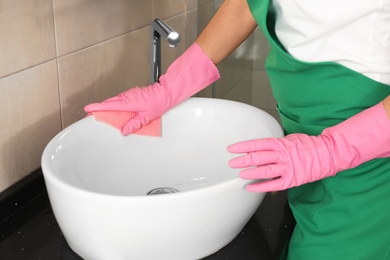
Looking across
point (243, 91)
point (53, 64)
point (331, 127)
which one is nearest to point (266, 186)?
point (331, 127)

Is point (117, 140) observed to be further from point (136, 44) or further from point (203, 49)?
point (136, 44)

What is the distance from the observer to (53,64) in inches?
46.3

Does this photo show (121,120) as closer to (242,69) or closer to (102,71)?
(102,71)

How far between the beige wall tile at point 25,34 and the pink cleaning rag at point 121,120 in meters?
0.16

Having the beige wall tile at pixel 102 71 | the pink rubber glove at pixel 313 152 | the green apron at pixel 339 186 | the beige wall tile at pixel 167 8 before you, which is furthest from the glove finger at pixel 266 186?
the beige wall tile at pixel 167 8

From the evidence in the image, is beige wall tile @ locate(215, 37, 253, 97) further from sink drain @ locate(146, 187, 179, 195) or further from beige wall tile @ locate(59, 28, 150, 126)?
sink drain @ locate(146, 187, 179, 195)

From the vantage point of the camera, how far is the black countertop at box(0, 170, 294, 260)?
1001 mm

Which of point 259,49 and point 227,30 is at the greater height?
point 227,30

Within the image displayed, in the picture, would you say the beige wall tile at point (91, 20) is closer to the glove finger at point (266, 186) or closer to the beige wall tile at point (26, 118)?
the beige wall tile at point (26, 118)

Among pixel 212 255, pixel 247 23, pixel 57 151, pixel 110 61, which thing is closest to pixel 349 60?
pixel 247 23

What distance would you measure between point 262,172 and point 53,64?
1.69 ft

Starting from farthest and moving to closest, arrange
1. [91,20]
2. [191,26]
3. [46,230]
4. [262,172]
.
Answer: [191,26] → [91,20] → [46,230] → [262,172]

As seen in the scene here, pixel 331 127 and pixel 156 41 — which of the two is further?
pixel 156 41

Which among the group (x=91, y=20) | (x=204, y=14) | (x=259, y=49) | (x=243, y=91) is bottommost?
(x=243, y=91)
